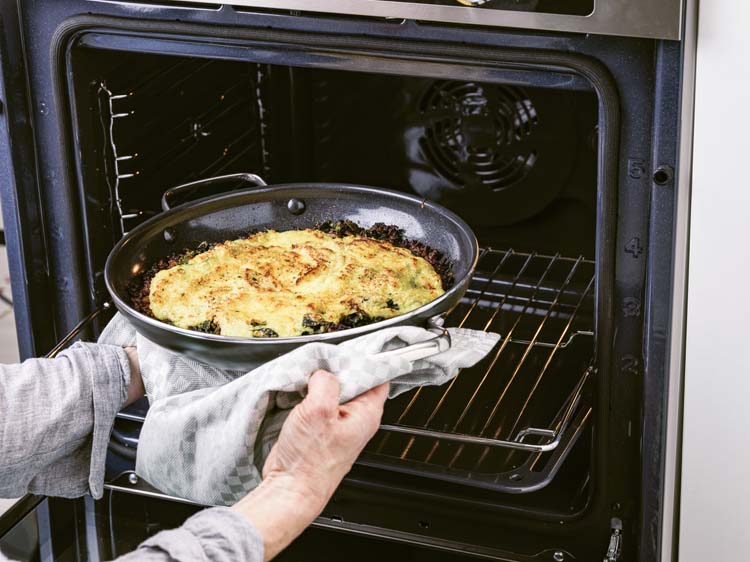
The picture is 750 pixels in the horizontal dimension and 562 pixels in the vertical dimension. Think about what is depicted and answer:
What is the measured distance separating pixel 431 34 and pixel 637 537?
2.23 feet

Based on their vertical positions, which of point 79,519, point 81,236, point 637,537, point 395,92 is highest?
point 395,92

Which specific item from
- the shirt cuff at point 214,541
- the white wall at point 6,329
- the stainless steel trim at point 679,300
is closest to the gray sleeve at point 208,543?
the shirt cuff at point 214,541

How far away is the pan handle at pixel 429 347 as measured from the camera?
1.14 meters

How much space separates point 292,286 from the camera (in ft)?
4.55

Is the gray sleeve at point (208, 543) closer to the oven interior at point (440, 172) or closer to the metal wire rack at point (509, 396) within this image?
the metal wire rack at point (509, 396)

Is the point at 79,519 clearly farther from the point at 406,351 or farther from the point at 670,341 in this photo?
the point at 670,341

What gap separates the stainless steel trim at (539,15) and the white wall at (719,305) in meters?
0.05

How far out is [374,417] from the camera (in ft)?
3.71

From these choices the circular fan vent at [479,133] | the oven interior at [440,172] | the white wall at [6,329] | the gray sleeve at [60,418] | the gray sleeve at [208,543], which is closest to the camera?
the gray sleeve at [208,543]

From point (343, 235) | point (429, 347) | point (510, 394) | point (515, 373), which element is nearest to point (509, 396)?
point (510, 394)

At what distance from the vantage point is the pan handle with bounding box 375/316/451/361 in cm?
114

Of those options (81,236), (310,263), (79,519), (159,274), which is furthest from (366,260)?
(79,519)

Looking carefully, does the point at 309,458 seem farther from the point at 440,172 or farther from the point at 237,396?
the point at 440,172

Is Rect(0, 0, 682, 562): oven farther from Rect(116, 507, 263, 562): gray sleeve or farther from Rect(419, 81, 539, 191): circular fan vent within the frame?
Rect(116, 507, 263, 562): gray sleeve
